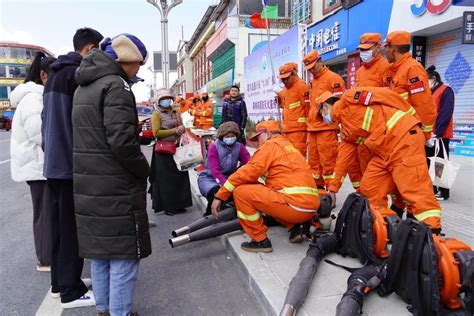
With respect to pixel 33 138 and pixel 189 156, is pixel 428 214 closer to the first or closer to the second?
pixel 189 156

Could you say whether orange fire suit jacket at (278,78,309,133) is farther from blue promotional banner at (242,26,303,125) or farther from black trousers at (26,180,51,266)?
black trousers at (26,180,51,266)

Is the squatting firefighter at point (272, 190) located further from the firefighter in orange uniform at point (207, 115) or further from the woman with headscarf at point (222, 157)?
the firefighter in orange uniform at point (207, 115)

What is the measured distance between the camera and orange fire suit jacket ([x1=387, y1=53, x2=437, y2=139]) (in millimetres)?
3703

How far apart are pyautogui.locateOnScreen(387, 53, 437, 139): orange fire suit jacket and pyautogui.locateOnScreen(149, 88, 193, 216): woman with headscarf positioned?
2808 mm

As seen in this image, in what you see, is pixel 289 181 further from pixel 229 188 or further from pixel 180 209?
pixel 180 209

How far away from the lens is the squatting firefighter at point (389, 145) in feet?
9.21

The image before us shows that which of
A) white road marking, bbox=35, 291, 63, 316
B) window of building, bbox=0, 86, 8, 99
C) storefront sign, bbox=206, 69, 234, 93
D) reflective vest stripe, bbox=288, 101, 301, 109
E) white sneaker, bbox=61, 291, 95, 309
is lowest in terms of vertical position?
white road marking, bbox=35, 291, 63, 316

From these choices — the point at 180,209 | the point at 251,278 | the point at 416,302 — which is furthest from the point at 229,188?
the point at 180,209

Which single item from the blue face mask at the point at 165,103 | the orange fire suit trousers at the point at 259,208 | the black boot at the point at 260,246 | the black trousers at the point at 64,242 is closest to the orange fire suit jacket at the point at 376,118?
→ the orange fire suit trousers at the point at 259,208

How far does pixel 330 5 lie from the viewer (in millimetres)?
13031

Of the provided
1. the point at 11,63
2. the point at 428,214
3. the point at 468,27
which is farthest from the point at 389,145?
the point at 11,63

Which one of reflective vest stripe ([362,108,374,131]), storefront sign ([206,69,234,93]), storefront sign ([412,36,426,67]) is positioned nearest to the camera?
reflective vest stripe ([362,108,374,131])

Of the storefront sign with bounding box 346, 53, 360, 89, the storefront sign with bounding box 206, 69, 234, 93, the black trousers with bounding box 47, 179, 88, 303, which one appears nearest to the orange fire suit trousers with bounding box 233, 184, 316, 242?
the black trousers with bounding box 47, 179, 88, 303

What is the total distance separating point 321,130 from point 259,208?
1904 mm
